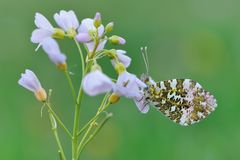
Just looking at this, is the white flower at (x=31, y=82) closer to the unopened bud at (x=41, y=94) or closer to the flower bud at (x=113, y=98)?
the unopened bud at (x=41, y=94)

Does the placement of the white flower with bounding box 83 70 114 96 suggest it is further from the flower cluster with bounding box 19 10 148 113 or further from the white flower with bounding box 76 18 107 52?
the white flower with bounding box 76 18 107 52

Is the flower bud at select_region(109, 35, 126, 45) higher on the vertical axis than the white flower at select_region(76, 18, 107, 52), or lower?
lower

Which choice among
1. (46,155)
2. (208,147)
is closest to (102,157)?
(46,155)

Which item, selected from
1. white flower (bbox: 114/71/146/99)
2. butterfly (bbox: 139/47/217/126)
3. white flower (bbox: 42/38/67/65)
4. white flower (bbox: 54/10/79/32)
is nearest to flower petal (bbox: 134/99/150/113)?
butterfly (bbox: 139/47/217/126)

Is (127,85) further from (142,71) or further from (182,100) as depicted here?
(142,71)

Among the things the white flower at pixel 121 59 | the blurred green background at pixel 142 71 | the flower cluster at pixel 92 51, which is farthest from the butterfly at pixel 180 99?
the blurred green background at pixel 142 71

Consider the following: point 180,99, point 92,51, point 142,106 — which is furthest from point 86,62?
point 180,99
